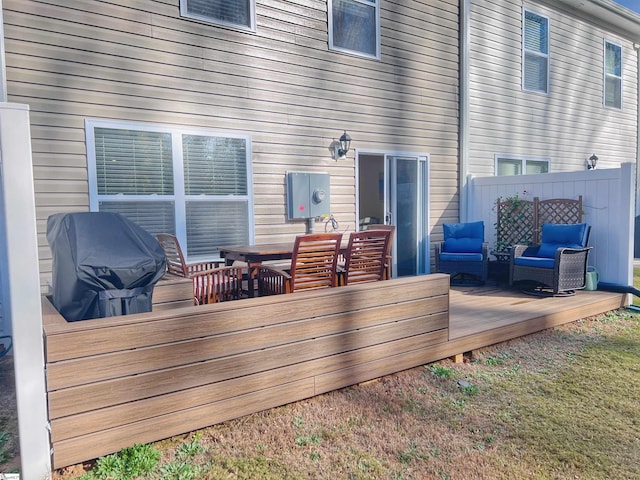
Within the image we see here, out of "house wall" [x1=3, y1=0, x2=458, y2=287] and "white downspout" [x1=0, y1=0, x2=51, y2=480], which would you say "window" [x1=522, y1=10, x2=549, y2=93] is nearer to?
"house wall" [x1=3, y1=0, x2=458, y2=287]

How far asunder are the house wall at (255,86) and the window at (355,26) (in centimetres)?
12

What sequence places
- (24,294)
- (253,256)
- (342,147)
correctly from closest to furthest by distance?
(24,294), (253,256), (342,147)

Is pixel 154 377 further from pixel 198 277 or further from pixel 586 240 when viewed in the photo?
pixel 586 240

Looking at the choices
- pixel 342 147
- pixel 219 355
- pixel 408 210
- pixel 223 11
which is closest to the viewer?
pixel 219 355

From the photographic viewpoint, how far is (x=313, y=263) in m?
3.32

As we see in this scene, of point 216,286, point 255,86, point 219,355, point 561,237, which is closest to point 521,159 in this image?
point 561,237

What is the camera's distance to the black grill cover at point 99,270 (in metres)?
2.31

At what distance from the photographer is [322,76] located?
18.6 feet

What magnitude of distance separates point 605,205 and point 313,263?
14.1 ft

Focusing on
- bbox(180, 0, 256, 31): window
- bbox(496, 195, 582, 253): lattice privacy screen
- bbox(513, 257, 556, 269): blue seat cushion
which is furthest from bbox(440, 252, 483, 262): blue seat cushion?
bbox(180, 0, 256, 31): window

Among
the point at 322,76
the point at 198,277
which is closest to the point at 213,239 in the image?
the point at 198,277

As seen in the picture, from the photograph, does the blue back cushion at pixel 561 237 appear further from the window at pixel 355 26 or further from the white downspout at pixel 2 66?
the white downspout at pixel 2 66

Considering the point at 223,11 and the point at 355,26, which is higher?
the point at 355,26

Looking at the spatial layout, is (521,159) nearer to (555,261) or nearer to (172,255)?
(555,261)
